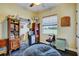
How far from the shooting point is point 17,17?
1.77 meters

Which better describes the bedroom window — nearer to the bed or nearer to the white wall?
the white wall

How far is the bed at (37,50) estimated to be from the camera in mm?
1801

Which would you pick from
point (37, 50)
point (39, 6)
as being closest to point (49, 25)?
point (39, 6)

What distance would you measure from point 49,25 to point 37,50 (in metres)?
0.43

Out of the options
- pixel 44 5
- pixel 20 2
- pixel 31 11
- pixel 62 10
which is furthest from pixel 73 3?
pixel 20 2

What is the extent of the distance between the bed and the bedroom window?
23cm

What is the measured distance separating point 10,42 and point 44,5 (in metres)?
0.77

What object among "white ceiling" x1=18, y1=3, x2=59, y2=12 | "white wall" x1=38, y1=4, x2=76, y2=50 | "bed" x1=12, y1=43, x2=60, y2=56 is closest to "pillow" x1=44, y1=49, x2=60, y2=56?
"bed" x1=12, y1=43, x2=60, y2=56

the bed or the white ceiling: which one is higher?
the white ceiling

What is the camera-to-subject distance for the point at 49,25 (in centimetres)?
182

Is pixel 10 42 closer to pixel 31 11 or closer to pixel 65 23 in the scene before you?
pixel 31 11

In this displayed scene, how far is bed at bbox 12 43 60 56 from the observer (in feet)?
5.91

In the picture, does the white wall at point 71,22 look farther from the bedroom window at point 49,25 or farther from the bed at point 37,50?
the bed at point 37,50

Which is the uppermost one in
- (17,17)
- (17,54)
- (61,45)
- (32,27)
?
(17,17)
